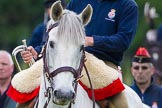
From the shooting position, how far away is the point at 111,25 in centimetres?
1095

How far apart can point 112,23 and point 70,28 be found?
1.42 metres

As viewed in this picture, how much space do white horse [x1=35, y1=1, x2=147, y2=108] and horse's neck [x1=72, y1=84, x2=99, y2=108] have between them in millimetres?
114

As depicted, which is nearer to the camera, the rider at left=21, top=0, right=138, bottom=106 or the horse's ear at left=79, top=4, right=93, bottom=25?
the horse's ear at left=79, top=4, right=93, bottom=25

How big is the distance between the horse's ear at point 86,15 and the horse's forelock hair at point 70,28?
96 millimetres

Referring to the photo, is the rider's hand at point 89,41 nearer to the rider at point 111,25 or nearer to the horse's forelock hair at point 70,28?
the horse's forelock hair at point 70,28

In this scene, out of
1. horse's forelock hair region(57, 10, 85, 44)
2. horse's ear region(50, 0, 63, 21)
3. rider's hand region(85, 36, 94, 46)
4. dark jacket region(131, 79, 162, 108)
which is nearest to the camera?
horse's forelock hair region(57, 10, 85, 44)

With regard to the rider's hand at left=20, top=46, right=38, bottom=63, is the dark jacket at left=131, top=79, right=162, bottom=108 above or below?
below

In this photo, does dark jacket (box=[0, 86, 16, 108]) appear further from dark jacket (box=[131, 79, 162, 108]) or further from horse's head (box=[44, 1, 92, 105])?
horse's head (box=[44, 1, 92, 105])

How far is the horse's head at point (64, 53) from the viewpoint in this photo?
9.34 meters

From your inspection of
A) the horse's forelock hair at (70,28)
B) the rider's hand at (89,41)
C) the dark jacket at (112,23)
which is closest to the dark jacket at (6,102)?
the dark jacket at (112,23)

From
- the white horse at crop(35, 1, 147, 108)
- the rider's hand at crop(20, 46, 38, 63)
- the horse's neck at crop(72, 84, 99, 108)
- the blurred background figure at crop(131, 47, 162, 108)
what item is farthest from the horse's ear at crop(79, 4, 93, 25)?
the blurred background figure at crop(131, 47, 162, 108)

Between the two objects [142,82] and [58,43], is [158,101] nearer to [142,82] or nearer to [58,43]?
[142,82]

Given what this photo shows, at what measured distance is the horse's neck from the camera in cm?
1008

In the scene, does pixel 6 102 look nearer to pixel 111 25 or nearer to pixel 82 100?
pixel 111 25
